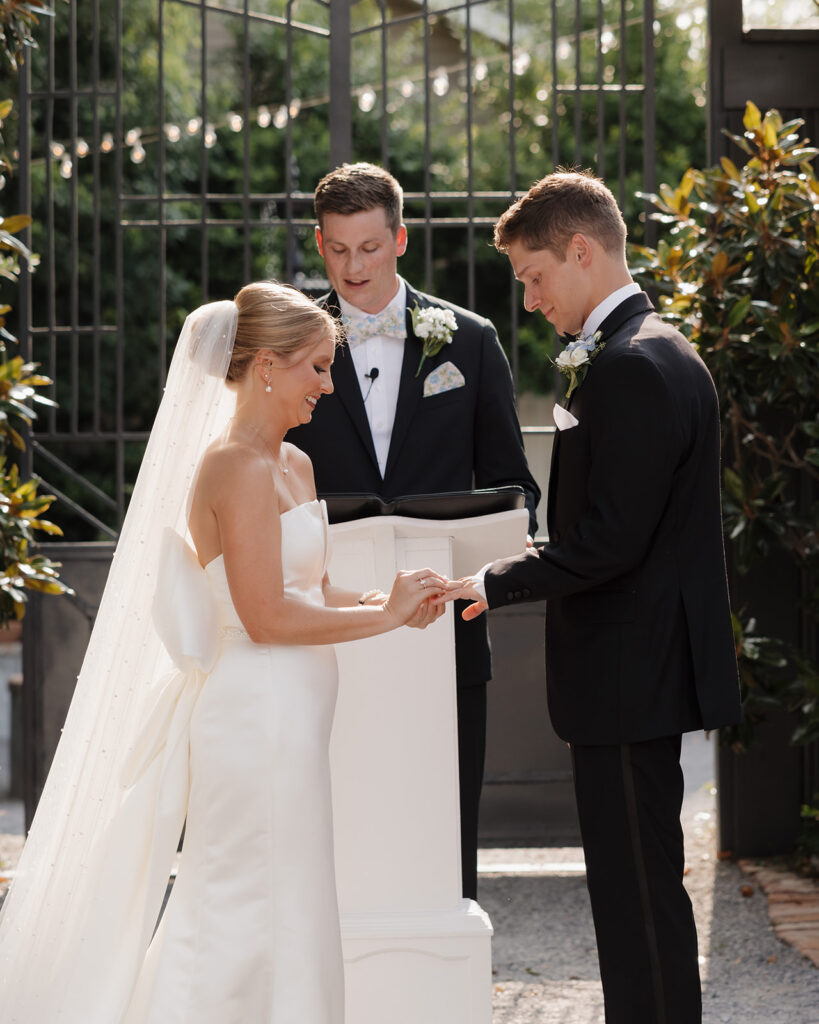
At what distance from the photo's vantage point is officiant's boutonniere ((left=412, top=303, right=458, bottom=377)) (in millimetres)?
3451

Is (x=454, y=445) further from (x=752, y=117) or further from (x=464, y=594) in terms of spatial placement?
(x=752, y=117)

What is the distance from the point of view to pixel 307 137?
13945mm

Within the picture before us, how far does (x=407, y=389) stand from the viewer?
349cm

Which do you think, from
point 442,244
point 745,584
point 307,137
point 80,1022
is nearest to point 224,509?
point 80,1022

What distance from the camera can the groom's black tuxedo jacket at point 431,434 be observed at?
345 cm

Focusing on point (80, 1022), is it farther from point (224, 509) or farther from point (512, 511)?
point (512, 511)

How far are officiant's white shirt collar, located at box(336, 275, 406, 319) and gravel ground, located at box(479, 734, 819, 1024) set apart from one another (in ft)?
6.66

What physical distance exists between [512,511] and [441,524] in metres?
0.17

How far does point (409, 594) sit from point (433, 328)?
96 cm

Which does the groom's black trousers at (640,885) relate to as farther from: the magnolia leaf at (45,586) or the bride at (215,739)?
the magnolia leaf at (45,586)

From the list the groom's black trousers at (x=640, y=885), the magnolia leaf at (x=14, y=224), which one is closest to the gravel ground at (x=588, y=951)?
the groom's black trousers at (x=640, y=885)

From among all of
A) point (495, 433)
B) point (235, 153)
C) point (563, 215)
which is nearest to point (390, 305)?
point (495, 433)

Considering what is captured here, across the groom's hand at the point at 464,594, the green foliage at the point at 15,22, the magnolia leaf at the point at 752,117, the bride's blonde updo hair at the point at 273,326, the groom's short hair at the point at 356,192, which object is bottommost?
the groom's hand at the point at 464,594

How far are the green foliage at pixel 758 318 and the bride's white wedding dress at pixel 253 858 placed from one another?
7.52 ft
